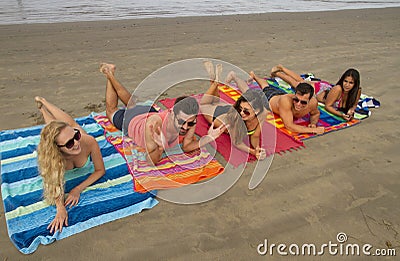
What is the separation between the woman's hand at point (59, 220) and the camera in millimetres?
2898

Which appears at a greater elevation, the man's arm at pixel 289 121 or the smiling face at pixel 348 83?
the smiling face at pixel 348 83

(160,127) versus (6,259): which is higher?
(160,127)

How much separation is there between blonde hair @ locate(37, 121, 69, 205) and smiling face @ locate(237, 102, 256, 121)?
6.89 feet

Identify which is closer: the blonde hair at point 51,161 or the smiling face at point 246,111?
the blonde hair at point 51,161

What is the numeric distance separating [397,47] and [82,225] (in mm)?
10618

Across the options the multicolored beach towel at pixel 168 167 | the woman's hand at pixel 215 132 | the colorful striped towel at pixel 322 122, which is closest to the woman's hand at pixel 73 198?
the multicolored beach towel at pixel 168 167

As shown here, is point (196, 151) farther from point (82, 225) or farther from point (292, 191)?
point (82, 225)

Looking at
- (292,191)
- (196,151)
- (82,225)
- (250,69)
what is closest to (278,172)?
(292,191)

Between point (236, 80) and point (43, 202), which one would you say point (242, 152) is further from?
point (43, 202)

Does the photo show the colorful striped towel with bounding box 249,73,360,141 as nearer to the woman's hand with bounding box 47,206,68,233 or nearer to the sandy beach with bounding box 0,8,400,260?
the sandy beach with bounding box 0,8,400,260

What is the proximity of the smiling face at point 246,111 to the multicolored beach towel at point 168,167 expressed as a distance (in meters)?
0.68

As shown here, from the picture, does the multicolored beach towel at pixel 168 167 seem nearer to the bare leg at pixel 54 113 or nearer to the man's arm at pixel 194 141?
the man's arm at pixel 194 141

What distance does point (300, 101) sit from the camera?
14.6ft

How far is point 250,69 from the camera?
7820mm
